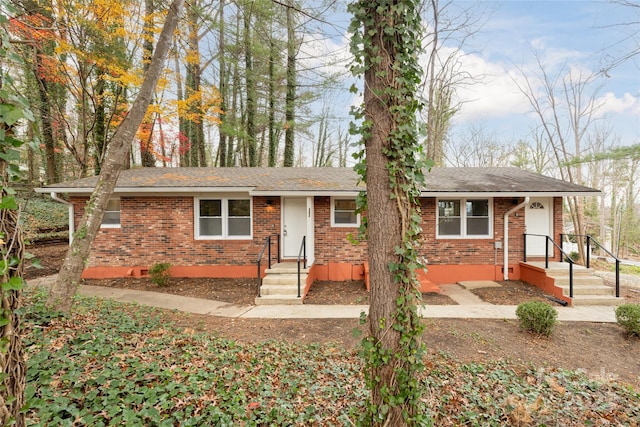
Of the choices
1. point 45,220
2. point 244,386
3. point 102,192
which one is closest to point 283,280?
point 244,386

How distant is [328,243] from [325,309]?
261 cm

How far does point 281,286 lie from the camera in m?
6.67

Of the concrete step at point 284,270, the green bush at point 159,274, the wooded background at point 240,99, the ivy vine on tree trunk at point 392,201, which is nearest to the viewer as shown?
the ivy vine on tree trunk at point 392,201

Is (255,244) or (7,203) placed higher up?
(7,203)

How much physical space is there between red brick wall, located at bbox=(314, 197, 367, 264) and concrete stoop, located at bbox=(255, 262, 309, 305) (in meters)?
1.09

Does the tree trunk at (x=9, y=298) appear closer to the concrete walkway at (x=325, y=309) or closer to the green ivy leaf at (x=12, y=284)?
the green ivy leaf at (x=12, y=284)

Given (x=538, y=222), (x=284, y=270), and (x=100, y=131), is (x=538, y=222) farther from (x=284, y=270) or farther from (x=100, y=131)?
(x=100, y=131)

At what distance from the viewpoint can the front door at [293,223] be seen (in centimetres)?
833

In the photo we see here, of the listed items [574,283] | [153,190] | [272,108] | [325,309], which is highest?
[272,108]

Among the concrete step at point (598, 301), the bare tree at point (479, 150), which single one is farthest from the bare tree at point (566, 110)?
the concrete step at point (598, 301)

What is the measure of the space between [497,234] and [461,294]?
262 centimetres

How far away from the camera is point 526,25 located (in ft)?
29.3

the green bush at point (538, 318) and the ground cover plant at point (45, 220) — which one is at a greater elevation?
the ground cover plant at point (45, 220)

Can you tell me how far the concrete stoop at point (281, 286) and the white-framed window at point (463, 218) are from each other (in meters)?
4.55
